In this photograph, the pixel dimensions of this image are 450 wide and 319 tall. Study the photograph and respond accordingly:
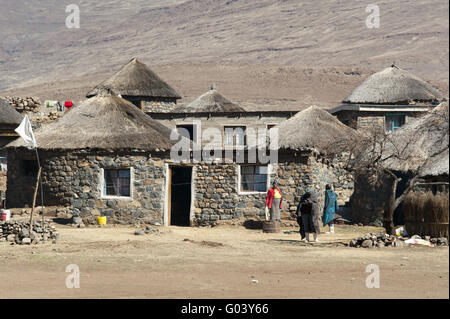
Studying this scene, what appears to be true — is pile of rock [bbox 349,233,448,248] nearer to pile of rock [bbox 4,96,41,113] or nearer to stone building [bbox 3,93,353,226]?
stone building [bbox 3,93,353,226]

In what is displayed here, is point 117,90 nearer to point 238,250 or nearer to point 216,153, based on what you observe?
point 216,153

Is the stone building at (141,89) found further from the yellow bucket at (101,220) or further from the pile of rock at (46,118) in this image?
the yellow bucket at (101,220)

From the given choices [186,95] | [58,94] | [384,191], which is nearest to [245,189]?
[384,191]

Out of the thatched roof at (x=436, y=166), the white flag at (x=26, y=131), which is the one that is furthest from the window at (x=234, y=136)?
the white flag at (x=26, y=131)

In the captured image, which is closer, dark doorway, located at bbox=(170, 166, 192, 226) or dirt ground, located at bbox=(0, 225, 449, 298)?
dirt ground, located at bbox=(0, 225, 449, 298)

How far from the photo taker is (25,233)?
64.0 ft

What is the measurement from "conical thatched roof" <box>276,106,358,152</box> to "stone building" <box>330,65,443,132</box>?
7.65m

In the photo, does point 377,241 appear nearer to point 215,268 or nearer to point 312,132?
point 215,268

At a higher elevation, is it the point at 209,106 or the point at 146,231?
the point at 209,106

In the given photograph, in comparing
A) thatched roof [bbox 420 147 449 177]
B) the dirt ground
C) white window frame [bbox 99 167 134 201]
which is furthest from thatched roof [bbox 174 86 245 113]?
the dirt ground

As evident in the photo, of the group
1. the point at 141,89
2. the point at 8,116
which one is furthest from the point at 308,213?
the point at 141,89

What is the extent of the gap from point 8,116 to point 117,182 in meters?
7.99

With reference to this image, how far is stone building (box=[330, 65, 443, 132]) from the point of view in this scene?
38.3m
